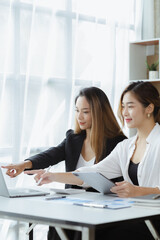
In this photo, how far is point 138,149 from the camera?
283 centimetres

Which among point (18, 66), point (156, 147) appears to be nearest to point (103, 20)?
point (18, 66)

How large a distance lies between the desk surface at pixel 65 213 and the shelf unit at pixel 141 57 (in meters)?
2.86

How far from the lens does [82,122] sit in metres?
3.33

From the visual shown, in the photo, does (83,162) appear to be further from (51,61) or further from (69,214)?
(69,214)

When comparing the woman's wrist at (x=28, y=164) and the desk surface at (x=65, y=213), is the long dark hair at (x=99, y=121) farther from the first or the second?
the desk surface at (x=65, y=213)

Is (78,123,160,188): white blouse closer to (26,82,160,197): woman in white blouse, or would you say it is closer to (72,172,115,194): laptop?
(26,82,160,197): woman in white blouse

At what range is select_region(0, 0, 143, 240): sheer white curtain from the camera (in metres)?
3.87

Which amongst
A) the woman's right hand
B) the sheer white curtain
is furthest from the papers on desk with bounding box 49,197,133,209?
the sheer white curtain

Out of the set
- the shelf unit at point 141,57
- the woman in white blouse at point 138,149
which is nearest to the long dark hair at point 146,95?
the woman in white blouse at point 138,149

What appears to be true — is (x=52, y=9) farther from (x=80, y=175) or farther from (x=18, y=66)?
(x=80, y=175)

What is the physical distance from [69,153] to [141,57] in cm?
206

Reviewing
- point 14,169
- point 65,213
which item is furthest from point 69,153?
point 65,213

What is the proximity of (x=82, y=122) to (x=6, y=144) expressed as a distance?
2.70 feet

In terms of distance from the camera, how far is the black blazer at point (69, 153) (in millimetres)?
3301
